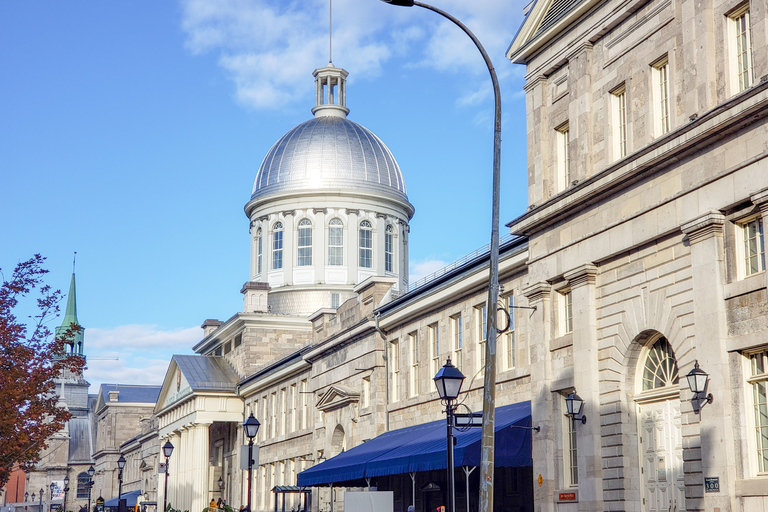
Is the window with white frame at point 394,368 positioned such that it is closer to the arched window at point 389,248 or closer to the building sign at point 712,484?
the building sign at point 712,484

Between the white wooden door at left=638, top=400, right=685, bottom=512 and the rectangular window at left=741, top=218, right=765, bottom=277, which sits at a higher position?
the rectangular window at left=741, top=218, right=765, bottom=277

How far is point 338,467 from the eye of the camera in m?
31.5

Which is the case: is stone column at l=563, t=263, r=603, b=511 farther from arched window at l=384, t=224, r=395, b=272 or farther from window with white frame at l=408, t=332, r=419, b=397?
arched window at l=384, t=224, r=395, b=272

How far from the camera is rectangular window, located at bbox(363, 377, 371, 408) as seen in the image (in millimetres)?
38000

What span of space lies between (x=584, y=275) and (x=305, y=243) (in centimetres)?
4946

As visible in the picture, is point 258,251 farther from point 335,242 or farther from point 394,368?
point 394,368

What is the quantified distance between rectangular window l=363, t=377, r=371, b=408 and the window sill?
22.2 metres

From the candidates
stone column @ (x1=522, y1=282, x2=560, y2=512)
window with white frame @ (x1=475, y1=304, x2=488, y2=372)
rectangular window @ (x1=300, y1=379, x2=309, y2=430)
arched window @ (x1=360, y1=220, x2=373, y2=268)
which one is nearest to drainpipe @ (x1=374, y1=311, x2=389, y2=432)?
window with white frame @ (x1=475, y1=304, x2=488, y2=372)

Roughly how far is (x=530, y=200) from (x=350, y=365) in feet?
58.6

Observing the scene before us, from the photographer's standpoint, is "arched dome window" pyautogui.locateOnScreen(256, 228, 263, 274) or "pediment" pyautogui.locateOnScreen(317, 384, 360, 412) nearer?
"pediment" pyautogui.locateOnScreen(317, 384, 360, 412)

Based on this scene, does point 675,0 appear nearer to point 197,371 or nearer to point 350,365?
point 350,365

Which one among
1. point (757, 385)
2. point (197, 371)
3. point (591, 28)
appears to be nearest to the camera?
point (757, 385)

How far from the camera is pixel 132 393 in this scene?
120 meters

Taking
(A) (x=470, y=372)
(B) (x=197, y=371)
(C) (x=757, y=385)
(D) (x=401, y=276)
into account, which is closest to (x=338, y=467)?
(A) (x=470, y=372)
